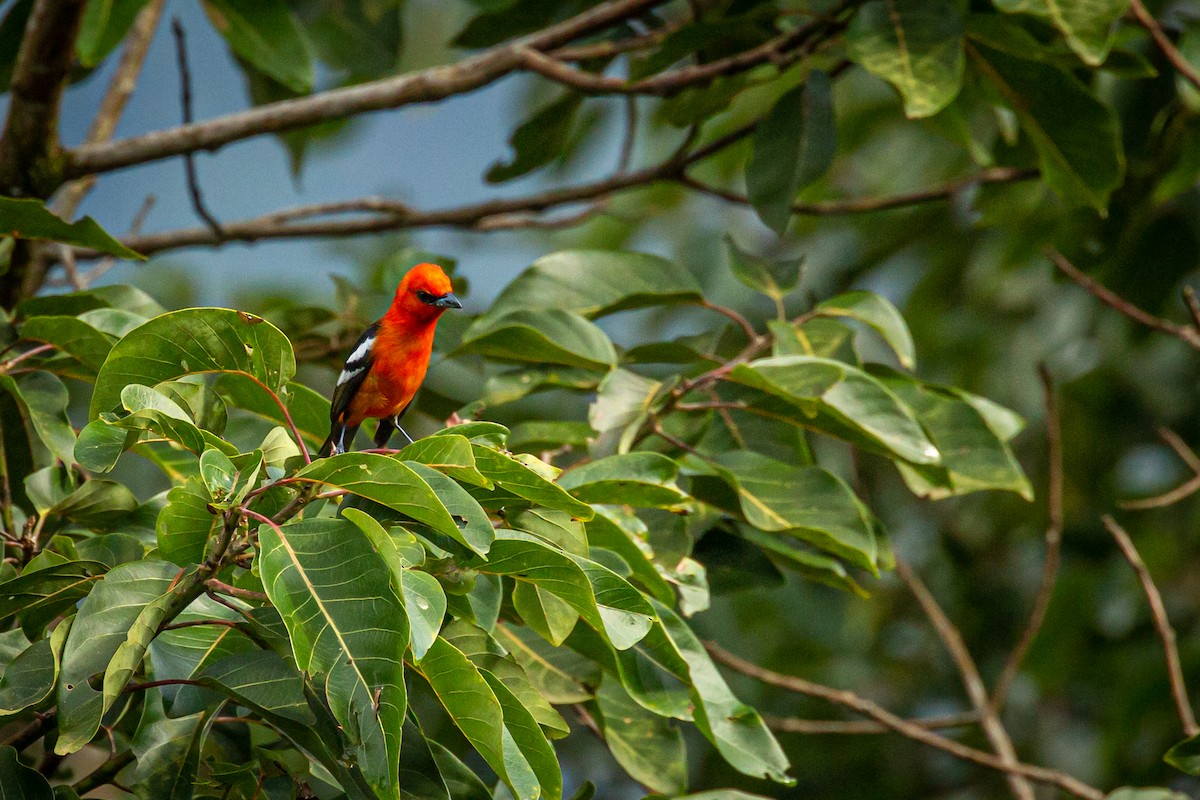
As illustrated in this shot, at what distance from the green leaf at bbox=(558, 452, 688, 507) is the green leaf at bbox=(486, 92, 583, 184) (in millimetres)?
2069

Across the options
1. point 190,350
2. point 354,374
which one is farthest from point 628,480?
point 354,374

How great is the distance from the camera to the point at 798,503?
253 cm

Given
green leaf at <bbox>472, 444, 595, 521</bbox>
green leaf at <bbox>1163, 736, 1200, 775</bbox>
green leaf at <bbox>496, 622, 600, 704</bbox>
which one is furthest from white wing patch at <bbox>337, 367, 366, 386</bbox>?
green leaf at <bbox>1163, 736, 1200, 775</bbox>

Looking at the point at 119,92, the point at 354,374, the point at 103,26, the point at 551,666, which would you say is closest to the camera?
the point at 551,666

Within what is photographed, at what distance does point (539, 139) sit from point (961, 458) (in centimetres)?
199

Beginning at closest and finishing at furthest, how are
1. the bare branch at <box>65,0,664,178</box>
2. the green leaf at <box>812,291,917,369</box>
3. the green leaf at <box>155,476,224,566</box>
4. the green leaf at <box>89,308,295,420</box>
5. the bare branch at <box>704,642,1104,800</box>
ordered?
the green leaf at <box>155,476,224,566</box>
the green leaf at <box>89,308,295,420</box>
the green leaf at <box>812,291,917,369</box>
the bare branch at <box>704,642,1104,800</box>
the bare branch at <box>65,0,664,178</box>

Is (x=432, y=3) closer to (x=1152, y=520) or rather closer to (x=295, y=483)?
(x=1152, y=520)

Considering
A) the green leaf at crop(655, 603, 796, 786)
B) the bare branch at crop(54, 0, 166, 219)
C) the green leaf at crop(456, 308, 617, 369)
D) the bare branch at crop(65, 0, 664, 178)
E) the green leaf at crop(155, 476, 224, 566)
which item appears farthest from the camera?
the bare branch at crop(54, 0, 166, 219)

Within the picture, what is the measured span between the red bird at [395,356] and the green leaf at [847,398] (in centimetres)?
104

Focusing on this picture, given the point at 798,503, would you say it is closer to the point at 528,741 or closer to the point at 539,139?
the point at 528,741

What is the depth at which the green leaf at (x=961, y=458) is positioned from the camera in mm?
2775

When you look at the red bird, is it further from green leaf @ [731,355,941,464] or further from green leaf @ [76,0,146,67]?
green leaf @ [76,0,146,67]

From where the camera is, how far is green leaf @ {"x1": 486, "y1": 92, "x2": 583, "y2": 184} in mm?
4000

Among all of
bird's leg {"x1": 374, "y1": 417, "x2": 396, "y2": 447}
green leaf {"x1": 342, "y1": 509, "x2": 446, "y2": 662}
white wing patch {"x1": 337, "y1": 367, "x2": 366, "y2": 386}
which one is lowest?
bird's leg {"x1": 374, "y1": 417, "x2": 396, "y2": 447}
